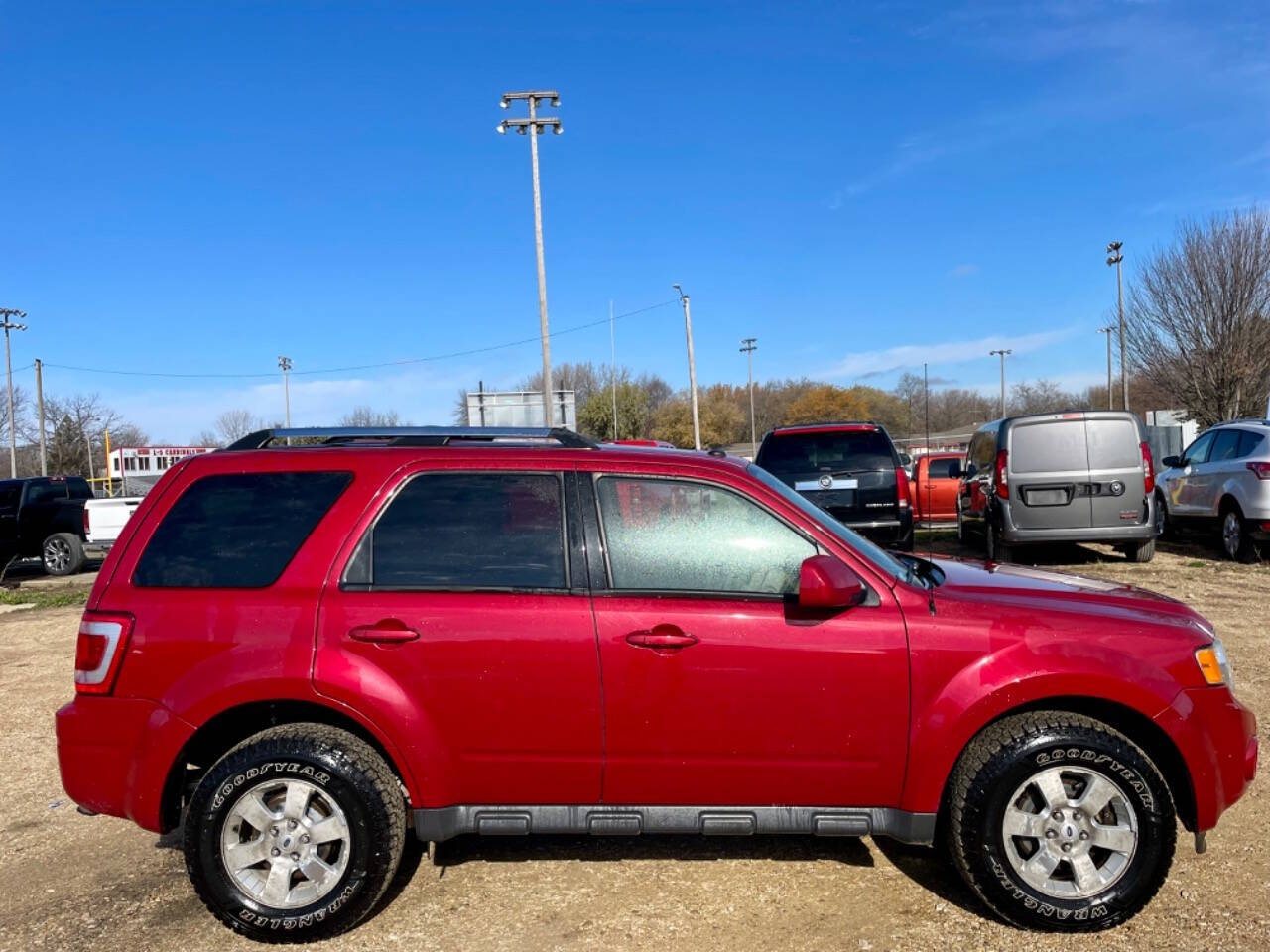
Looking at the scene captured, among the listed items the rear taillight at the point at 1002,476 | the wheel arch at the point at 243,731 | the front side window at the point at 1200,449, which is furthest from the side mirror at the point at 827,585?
the front side window at the point at 1200,449

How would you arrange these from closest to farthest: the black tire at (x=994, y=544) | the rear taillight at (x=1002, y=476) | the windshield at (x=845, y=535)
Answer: the windshield at (x=845, y=535) < the rear taillight at (x=1002, y=476) < the black tire at (x=994, y=544)

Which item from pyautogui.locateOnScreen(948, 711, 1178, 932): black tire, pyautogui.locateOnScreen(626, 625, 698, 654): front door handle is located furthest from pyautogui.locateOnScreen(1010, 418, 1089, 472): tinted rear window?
pyautogui.locateOnScreen(626, 625, 698, 654): front door handle

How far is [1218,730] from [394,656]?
2956 millimetres

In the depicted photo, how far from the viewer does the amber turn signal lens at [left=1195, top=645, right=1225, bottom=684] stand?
3.38 m

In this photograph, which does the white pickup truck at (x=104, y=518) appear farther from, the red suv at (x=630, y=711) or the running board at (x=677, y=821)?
the running board at (x=677, y=821)

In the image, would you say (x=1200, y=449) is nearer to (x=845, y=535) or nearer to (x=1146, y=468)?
(x=1146, y=468)

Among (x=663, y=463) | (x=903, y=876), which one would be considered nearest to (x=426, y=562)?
(x=663, y=463)

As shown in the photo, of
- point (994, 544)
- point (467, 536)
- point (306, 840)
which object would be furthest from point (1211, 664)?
point (994, 544)

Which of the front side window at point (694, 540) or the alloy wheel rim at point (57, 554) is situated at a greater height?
the front side window at point (694, 540)

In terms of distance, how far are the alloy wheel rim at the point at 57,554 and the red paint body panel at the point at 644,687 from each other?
50.2 ft

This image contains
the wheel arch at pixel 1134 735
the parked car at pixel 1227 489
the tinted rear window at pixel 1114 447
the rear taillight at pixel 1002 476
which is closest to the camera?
the wheel arch at pixel 1134 735

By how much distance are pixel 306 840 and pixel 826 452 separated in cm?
820

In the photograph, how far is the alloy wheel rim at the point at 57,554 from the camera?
1652 centimetres

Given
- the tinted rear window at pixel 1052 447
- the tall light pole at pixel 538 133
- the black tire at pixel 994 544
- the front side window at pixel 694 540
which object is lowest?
the black tire at pixel 994 544
